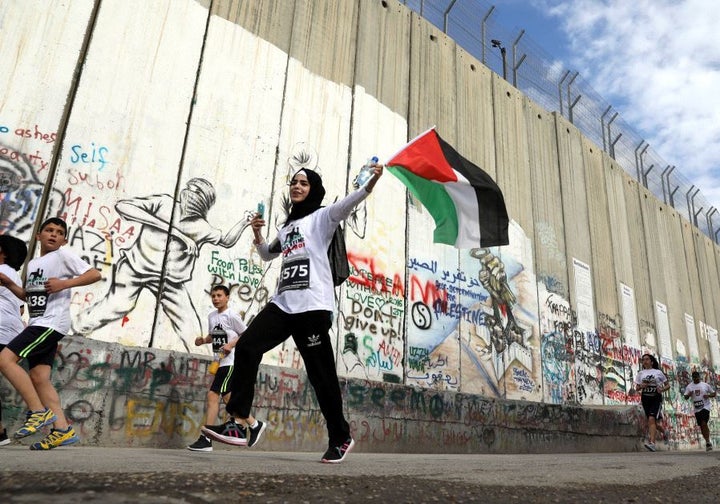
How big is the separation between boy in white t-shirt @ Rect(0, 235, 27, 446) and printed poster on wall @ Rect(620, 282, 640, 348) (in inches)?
576

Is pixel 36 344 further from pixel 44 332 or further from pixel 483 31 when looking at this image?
pixel 483 31

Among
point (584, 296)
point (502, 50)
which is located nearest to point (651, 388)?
point (584, 296)

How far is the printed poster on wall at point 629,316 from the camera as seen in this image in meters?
15.1

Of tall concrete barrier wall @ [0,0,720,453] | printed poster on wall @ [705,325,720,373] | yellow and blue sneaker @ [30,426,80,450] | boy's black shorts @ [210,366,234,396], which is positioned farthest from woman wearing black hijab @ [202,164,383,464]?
printed poster on wall @ [705,325,720,373]

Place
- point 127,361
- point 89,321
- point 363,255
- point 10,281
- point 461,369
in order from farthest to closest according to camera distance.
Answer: point 461,369, point 363,255, point 89,321, point 127,361, point 10,281

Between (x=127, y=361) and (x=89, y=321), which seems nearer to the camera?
(x=127, y=361)

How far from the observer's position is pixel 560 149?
14203 millimetres

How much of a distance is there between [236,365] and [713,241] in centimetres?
2475

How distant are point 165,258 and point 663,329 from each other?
1575 cm

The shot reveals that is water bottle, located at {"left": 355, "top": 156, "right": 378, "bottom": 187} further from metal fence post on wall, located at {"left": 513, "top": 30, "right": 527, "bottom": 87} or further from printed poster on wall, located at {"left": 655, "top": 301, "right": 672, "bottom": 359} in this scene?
printed poster on wall, located at {"left": 655, "top": 301, "right": 672, "bottom": 359}

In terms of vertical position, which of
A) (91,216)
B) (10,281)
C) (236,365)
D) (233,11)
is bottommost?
(236,365)

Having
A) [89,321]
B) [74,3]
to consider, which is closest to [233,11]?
[74,3]

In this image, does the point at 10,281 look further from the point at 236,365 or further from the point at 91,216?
the point at 91,216

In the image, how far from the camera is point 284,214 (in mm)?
7957
